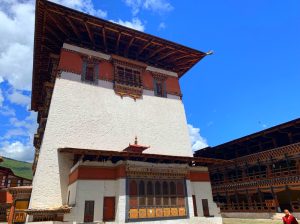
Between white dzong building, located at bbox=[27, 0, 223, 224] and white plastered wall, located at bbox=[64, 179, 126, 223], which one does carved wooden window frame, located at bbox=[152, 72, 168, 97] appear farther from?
white plastered wall, located at bbox=[64, 179, 126, 223]

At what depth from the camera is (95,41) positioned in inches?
651

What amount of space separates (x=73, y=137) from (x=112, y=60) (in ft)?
20.2

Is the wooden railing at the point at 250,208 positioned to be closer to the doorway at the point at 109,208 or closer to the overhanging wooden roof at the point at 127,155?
the overhanging wooden roof at the point at 127,155

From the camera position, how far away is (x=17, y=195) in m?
14.7

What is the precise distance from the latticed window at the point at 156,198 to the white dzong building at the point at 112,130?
5 centimetres

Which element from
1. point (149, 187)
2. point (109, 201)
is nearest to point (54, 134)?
point (109, 201)

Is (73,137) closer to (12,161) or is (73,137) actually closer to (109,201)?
(109,201)

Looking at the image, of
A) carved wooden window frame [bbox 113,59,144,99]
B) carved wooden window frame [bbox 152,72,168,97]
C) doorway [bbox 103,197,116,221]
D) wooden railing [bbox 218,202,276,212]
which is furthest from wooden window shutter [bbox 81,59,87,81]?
wooden railing [bbox 218,202,276,212]

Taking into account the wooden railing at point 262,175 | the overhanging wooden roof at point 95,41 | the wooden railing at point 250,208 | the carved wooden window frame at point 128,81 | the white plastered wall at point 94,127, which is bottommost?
the wooden railing at point 250,208

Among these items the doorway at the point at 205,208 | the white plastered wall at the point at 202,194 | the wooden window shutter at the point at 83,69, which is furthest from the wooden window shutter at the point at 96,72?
the doorway at the point at 205,208

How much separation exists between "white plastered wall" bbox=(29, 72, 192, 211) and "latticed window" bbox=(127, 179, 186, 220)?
3160 mm

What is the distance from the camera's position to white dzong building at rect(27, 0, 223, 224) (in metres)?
11.1

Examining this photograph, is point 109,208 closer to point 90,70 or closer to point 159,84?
point 90,70

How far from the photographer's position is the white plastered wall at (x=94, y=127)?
12039 millimetres
